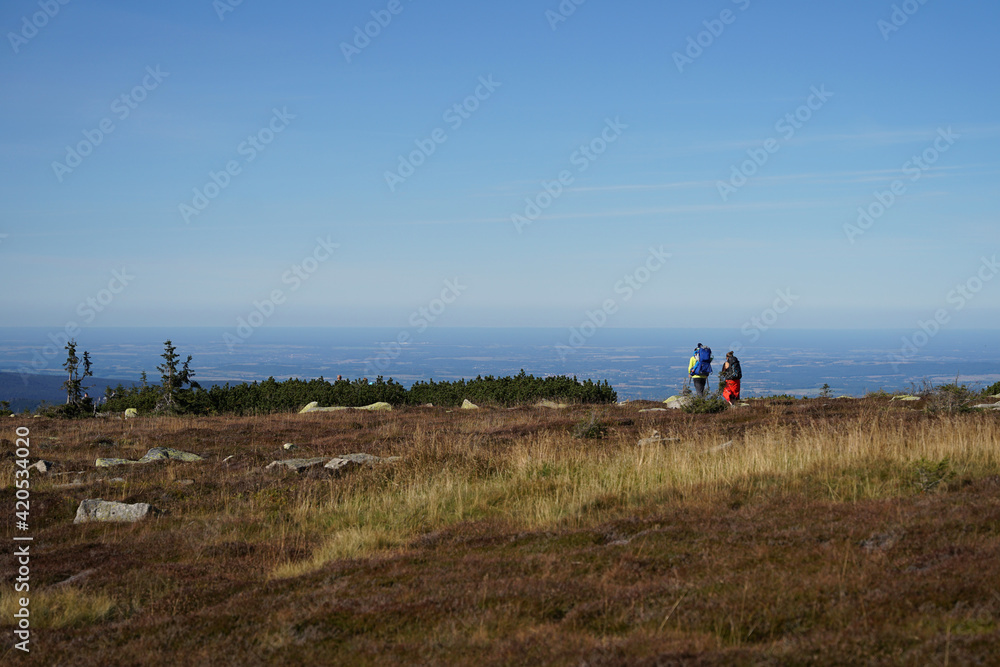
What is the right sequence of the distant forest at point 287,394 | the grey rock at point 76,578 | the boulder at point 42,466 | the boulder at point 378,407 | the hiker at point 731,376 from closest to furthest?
1. the grey rock at point 76,578
2. the boulder at point 42,466
3. the hiker at point 731,376
4. the boulder at point 378,407
5. the distant forest at point 287,394

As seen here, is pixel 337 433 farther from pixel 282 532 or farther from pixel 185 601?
pixel 185 601

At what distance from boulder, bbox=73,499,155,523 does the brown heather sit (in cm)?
44

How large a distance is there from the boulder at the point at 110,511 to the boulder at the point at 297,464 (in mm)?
4068

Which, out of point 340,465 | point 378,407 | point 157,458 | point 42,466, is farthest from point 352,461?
point 378,407

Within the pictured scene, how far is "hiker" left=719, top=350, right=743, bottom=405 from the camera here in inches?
989

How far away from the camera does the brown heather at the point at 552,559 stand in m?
5.42

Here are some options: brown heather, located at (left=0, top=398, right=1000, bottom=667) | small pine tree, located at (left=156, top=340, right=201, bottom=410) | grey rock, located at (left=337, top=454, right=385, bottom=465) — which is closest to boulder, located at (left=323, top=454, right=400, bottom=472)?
grey rock, located at (left=337, top=454, right=385, bottom=465)

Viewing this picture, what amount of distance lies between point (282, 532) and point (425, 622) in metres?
5.58

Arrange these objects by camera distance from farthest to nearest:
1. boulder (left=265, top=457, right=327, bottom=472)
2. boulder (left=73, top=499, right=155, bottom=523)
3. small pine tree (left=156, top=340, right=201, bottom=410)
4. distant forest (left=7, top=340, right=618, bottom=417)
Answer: distant forest (left=7, top=340, right=618, bottom=417) → small pine tree (left=156, top=340, right=201, bottom=410) → boulder (left=265, top=457, right=327, bottom=472) → boulder (left=73, top=499, right=155, bottom=523)

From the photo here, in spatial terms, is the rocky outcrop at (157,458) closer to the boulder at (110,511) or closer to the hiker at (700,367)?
the boulder at (110,511)

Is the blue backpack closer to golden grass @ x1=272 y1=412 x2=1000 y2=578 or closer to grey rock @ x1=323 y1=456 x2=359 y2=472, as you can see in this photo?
golden grass @ x1=272 y1=412 x2=1000 y2=578

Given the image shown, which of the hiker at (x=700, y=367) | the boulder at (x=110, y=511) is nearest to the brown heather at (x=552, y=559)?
the boulder at (x=110, y=511)

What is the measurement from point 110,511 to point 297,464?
474 centimetres

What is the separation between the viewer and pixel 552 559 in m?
7.77
